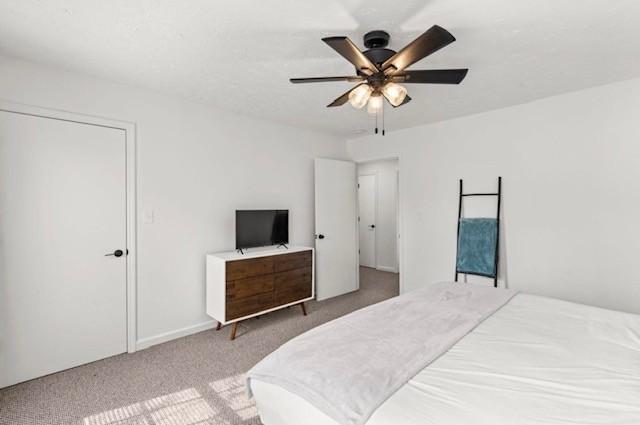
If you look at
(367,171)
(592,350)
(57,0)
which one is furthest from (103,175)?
(367,171)

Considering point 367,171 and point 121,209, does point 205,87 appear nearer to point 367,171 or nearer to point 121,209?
Result: point 121,209

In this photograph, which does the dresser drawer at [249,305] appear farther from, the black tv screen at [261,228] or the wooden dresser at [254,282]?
the black tv screen at [261,228]

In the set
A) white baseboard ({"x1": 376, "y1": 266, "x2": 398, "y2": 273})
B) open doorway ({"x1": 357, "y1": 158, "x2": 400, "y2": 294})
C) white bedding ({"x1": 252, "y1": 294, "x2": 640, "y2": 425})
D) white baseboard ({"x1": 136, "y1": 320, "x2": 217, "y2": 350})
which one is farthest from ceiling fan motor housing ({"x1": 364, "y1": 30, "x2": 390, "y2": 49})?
white baseboard ({"x1": 376, "y1": 266, "x2": 398, "y2": 273})

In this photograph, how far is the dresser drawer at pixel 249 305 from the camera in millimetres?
3104

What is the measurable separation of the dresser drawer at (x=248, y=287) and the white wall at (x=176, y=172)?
0.48m

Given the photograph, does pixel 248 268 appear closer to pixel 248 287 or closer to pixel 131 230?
pixel 248 287

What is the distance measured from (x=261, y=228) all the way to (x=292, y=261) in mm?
539

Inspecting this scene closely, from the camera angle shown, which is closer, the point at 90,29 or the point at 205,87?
the point at 90,29

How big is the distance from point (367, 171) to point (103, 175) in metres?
5.02

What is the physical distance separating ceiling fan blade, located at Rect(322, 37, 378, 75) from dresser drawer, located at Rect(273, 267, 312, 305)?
2.40 m

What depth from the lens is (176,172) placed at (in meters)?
3.18

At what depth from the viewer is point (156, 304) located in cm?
305

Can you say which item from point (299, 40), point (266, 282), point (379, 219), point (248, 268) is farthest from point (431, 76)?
point (379, 219)

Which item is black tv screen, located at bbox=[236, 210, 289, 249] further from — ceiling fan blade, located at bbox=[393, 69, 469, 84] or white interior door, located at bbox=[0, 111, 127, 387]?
ceiling fan blade, located at bbox=[393, 69, 469, 84]
